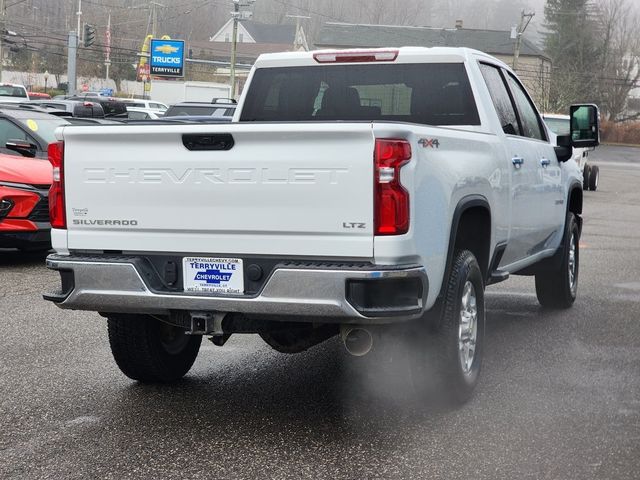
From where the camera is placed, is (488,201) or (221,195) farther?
(488,201)

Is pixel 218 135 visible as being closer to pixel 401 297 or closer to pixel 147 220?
pixel 147 220

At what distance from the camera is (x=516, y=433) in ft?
17.0

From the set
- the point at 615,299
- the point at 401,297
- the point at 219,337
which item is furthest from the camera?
the point at 615,299

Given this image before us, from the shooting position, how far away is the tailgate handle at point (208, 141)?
4938 mm

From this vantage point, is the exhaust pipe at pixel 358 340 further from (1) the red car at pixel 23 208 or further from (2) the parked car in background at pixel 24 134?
(2) the parked car in background at pixel 24 134

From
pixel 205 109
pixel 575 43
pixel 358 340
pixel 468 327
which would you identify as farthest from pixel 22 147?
pixel 575 43

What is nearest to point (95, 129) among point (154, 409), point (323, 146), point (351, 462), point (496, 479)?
point (323, 146)

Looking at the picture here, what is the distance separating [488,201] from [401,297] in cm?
147

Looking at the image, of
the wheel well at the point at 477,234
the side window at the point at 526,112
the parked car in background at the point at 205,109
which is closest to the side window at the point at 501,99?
the side window at the point at 526,112

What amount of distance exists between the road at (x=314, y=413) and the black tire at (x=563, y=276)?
48 centimetres

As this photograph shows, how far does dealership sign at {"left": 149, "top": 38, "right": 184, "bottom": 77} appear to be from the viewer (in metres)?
73.7

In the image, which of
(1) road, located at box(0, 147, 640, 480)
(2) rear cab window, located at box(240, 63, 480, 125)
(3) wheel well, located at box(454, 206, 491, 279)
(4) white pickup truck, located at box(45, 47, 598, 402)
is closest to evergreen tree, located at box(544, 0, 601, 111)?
(1) road, located at box(0, 147, 640, 480)

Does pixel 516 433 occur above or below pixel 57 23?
below

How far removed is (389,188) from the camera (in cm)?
468
